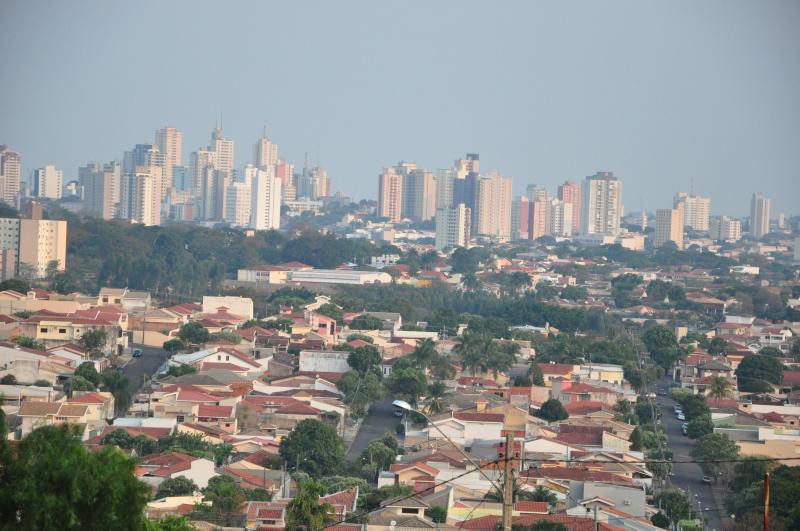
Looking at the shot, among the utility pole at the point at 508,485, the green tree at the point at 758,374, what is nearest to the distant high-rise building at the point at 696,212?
the green tree at the point at 758,374

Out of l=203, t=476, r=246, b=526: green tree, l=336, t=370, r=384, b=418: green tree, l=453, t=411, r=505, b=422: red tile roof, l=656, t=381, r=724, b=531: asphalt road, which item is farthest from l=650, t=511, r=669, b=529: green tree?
l=336, t=370, r=384, b=418: green tree

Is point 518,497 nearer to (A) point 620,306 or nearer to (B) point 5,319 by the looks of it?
(B) point 5,319

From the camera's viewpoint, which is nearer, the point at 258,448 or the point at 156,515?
the point at 156,515

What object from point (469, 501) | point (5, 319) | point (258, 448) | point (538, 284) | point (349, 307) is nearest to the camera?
point (469, 501)

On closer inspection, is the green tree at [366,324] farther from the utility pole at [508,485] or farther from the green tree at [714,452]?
the utility pole at [508,485]

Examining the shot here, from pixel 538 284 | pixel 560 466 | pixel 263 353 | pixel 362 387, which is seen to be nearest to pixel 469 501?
pixel 560 466

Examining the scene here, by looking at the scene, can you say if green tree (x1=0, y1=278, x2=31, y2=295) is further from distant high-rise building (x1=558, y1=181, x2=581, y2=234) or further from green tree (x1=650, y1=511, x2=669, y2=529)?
distant high-rise building (x1=558, y1=181, x2=581, y2=234)

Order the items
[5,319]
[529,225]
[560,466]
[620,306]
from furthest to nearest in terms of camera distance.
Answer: [529,225] → [620,306] → [5,319] → [560,466]
